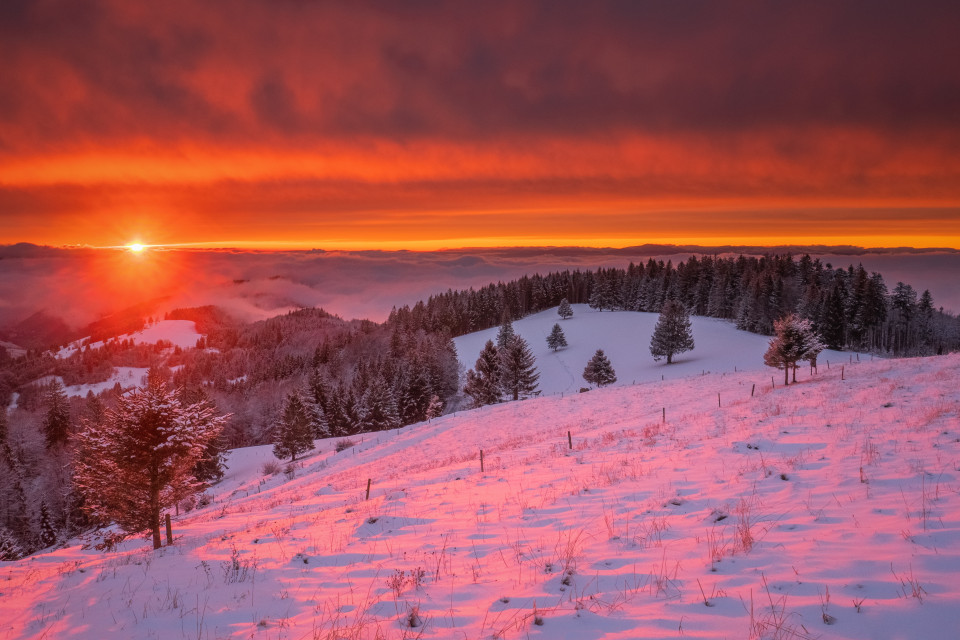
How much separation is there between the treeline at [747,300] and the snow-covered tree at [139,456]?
8570 centimetres

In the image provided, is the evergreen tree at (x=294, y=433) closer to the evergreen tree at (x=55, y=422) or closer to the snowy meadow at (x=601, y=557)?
the snowy meadow at (x=601, y=557)

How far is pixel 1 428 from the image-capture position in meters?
61.9

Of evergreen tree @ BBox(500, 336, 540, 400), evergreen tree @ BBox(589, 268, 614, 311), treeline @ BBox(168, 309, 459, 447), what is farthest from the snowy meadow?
evergreen tree @ BBox(589, 268, 614, 311)

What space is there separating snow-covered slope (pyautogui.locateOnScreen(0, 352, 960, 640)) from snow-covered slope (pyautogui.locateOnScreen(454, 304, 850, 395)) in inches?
2028

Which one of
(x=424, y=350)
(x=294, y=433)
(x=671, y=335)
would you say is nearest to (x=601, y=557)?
(x=294, y=433)

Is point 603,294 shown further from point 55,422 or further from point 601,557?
point 601,557

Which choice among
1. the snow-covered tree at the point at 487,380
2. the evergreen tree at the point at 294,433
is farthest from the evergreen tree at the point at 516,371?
the evergreen tree at the point at 294,433

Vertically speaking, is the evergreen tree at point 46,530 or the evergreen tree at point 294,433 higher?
the evergreen tree at point 294,433

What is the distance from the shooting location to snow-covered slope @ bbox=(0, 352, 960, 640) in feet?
16.6

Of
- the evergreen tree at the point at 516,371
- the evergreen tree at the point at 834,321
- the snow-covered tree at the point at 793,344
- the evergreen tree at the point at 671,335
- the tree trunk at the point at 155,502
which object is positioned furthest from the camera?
the evergreen tree at the point at 834,321

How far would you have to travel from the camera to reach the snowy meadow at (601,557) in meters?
5.06

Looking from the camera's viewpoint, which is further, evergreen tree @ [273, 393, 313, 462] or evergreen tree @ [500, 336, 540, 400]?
evergreen tree @ [500, 336, 540, 400]

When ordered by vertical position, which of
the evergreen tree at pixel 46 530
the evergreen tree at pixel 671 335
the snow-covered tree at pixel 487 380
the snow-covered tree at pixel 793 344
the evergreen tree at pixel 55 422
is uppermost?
the snow-covered tree at pixel 793 344

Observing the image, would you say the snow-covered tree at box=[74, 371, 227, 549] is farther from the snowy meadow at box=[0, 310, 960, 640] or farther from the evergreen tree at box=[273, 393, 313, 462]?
the evergreen tree at box=[273, 393, 313, 462]
